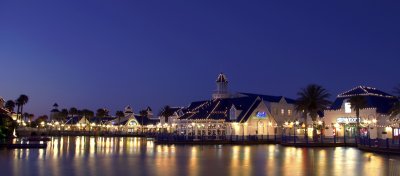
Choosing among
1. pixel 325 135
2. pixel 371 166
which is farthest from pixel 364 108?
pixel 371 166

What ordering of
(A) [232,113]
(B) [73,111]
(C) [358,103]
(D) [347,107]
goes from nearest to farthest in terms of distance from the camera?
(C) [358,103]
(D) [347,107]
(A) [232,113]
(B) [73,111]

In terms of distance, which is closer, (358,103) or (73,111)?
(358,103)

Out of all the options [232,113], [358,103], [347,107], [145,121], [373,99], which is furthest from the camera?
[145,121]

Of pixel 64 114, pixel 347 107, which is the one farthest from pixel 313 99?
pixel 64 114

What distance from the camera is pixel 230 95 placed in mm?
85688

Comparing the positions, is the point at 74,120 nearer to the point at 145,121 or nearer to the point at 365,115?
the point at 145,121

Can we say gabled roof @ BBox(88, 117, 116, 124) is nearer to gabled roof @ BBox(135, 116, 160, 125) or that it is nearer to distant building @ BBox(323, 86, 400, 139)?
gabled roof @ BBox(135, 116, 160, 125)

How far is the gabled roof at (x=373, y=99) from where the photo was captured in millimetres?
60503

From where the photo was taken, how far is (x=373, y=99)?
202 feet

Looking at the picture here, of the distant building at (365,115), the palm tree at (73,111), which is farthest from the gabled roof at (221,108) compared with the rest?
the palm tree at (73,111)

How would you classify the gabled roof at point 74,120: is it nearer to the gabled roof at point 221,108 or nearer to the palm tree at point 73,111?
the palm tree at point 73,111

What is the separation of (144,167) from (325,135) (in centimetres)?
4798

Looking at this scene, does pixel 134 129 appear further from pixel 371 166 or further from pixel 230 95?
pixel 371 166

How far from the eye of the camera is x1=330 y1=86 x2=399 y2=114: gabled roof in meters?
60.5
